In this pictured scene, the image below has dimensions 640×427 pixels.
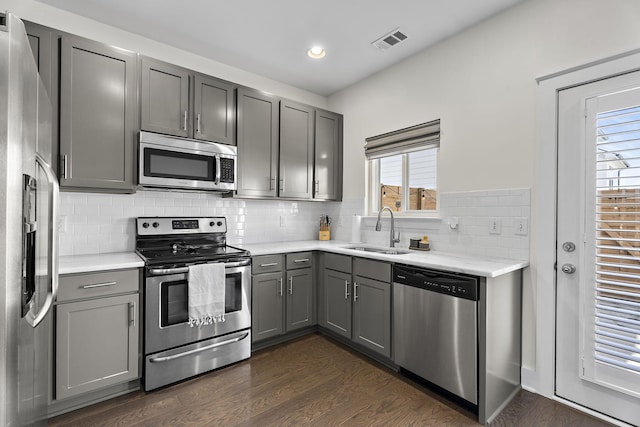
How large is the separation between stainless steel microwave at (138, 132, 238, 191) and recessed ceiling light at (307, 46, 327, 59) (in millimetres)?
1175

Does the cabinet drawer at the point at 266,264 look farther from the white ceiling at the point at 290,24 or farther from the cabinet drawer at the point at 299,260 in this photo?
the white ceiling at the point at 290,24

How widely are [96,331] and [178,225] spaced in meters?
1.11

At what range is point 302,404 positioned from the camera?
6.73 feet

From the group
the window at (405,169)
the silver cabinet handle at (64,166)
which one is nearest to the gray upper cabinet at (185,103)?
the silver cabinet handle at (64,166)

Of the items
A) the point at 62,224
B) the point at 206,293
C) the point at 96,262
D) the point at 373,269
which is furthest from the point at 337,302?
the point at 62,224

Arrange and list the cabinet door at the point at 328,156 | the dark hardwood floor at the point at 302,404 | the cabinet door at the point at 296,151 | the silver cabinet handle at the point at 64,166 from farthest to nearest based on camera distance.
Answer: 1. the cabinet door at the point at 328,156
2. the cabinet door at the point at 296,151
3. the silver cabinet handle at the point at 64,166
4. the dark hardwood floor at the point at 302,404

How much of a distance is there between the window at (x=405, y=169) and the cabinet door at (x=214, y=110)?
1.51 m

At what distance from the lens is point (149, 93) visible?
2.51 metres

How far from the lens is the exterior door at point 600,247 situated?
1.79 metres

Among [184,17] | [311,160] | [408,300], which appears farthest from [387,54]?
[408,300]

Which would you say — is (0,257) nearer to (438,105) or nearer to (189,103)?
(189,103)

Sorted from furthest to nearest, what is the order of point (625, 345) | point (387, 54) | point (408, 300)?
point (387, 54), point (408, 300), point (625, 345)

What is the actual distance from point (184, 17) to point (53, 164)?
1483mm

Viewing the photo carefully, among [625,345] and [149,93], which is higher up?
[149,93]
